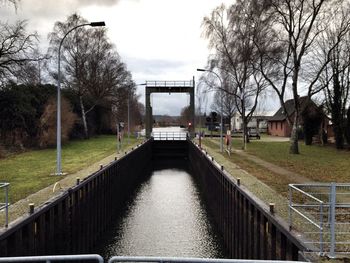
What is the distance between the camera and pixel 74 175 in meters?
20.4

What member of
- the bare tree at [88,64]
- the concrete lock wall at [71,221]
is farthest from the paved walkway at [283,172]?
the bare tree at [88,64]

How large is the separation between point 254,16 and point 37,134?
22068 millimetres

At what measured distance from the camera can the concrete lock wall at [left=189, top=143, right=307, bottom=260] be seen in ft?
31.0

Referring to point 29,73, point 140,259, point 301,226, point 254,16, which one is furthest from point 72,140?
point 140,259


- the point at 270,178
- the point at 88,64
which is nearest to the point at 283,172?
the point at 270,178

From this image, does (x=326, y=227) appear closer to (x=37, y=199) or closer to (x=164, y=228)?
(x=37, y=199)

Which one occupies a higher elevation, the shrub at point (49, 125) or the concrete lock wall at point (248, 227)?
the shrub at point (49, 125)

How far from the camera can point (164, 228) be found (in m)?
19.5

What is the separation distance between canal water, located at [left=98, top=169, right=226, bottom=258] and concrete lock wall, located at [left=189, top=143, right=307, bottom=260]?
35.0 inches

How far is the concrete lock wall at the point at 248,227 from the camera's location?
9438 mm

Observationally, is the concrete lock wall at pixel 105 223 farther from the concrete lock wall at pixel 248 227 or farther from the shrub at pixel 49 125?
the shrub at pixel 49 125

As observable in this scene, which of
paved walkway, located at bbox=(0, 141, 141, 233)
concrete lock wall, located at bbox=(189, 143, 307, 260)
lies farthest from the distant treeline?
concrete lock wall, located at bbox=(189, 143, 307, 260)

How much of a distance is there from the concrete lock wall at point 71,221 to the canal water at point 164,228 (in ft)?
2.98

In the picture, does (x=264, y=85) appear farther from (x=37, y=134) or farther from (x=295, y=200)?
(x=295, y=200)
